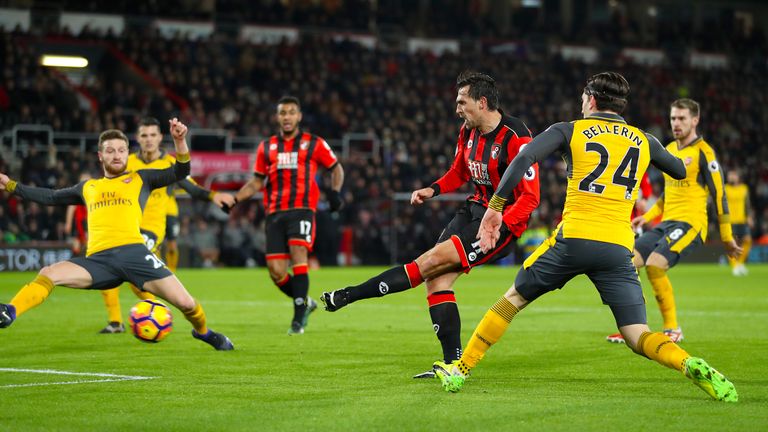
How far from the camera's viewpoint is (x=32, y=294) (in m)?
8.82

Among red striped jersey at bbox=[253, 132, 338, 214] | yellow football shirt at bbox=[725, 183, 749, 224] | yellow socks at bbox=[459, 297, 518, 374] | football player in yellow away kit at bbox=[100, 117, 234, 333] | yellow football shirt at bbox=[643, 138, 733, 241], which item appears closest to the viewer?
yellow socks at bbox=[459, 297, 518, 374]

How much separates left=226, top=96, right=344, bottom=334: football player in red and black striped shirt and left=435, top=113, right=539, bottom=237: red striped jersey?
4.19 metres

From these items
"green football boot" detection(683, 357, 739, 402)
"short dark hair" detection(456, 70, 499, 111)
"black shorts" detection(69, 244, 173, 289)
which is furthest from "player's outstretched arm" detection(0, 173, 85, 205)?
"green football boot" detection(683, 357, 739, 402)

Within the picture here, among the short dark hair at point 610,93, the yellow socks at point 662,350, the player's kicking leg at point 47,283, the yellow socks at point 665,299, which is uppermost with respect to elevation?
the short dark hair at point 610,93

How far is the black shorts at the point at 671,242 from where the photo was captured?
11.0 metres

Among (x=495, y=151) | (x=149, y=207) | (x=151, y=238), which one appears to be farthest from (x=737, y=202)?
(x=495, y=151)

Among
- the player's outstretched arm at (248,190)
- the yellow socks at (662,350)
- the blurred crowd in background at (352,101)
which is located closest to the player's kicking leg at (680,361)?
the yellow socks at (662,350)

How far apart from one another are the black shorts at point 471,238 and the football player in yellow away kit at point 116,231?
2.36 meters

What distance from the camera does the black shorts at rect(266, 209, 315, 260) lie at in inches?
484

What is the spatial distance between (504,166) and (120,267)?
130 inches

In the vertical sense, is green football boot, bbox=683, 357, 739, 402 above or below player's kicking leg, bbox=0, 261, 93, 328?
below

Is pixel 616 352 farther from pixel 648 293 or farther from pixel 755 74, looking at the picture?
pixel 755 74

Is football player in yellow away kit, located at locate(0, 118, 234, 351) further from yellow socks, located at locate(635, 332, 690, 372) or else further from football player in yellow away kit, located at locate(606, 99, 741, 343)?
football player in yellow away kit, located at locate(606, 99, 741, 343)

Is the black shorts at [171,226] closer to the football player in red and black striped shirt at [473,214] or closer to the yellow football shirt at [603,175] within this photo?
the football player in red and black striped shirt at [473,214]
